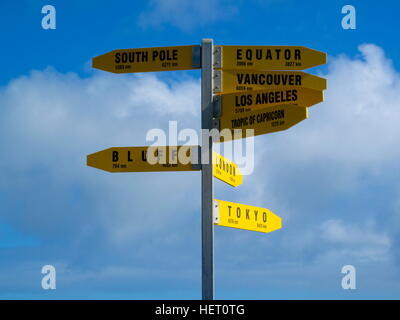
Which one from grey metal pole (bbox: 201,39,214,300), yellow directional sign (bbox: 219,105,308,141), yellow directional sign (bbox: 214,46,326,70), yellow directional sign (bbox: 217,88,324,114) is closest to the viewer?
yellow directional sign (bbox: 219,105,308,141)

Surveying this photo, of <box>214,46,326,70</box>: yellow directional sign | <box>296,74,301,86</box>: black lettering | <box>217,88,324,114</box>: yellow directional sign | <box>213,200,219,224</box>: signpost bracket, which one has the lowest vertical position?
<box>213,200,219,224</box>: signpost bracket

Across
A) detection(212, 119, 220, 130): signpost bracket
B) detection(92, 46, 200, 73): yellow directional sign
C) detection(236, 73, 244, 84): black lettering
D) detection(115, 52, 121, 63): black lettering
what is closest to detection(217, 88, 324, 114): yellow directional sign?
detection(212, 119, 220, 130): signpost bracket

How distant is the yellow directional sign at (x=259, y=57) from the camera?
7.42m

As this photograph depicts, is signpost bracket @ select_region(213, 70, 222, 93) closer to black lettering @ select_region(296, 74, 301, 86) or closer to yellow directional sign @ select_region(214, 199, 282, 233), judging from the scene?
black lettering @ select_region(296, 74, 301, 86)

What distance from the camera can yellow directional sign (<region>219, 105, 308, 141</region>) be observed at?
6633mm

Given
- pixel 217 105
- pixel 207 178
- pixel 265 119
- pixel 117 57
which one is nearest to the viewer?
pixel 265 119

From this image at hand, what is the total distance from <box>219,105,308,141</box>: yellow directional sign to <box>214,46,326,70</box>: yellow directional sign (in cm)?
54

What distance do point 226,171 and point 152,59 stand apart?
1405 mm

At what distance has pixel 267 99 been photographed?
281 inches

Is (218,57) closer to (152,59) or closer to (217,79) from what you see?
(217,79)

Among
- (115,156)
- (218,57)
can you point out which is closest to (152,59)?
(218,57)

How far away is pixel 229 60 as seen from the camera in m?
7.45
